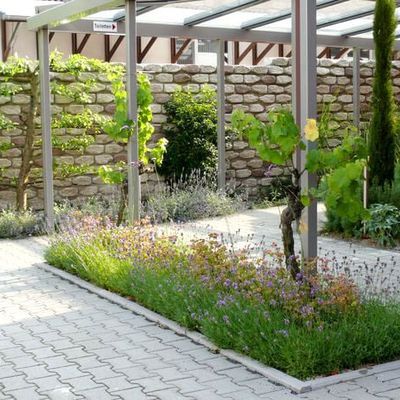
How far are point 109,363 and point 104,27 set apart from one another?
7.01 meters

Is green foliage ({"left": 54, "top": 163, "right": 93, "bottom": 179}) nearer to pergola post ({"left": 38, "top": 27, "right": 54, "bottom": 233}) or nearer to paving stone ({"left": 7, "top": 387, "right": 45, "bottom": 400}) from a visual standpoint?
pergola post ({"left": 38, "top": 27, "right": 54, "bottom": 233})

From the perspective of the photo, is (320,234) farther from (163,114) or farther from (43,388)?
(43,388)

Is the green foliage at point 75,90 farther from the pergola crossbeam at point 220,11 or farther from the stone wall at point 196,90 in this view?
the pergola crossbeam at point 220,11

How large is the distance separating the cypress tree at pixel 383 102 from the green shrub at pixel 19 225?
4.42 metres

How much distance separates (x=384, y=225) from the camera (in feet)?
31.7

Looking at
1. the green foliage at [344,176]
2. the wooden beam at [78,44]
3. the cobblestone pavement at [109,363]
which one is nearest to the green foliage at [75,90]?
the cobblestone pavement at [109,363]

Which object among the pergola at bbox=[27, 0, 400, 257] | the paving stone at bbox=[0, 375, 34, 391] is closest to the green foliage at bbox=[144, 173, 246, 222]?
the pergola at bbox=[27, 0, 400, 257]

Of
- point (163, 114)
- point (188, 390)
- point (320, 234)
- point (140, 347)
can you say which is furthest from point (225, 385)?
point (163, 114)

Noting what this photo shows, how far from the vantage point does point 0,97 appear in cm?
1197

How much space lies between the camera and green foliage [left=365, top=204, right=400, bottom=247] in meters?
9.63

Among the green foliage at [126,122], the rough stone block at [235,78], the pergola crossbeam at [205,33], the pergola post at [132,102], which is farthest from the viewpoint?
the rough stone block at [235,78]

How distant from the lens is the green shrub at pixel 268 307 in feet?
16.2

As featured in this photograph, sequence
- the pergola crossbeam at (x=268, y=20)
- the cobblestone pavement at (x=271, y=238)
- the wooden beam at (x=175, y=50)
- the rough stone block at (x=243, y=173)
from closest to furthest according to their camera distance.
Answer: the cobblestone pavement at (x=271, y=238) < the pergola crossbeam at (x=268, y=20) < the rough stone block at (x=243, y=173) < the wooden beam at (x=175, y=50)

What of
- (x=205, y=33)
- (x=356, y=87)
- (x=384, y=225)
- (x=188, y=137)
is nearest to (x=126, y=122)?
(x=384, y=225)
